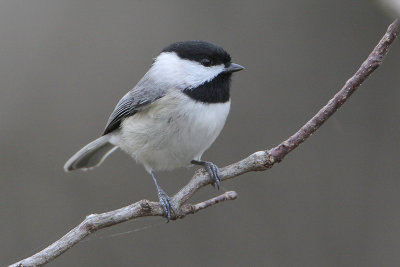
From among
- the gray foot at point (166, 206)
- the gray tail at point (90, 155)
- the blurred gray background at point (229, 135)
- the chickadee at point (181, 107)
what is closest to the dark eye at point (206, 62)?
the chickadee at point (181, 107)

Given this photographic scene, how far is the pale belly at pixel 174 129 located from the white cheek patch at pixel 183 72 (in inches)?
2.7

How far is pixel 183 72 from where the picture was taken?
2354 mm

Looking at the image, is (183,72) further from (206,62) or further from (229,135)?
(229,135)

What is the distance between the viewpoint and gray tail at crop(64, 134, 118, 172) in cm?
284

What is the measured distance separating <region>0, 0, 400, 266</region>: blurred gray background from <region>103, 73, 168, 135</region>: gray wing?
98 cm

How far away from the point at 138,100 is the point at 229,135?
1252 mm

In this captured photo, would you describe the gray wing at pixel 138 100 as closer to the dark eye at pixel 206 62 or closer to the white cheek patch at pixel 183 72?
the white cheek patch at pixel 183 72

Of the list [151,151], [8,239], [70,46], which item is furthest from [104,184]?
[151,151]

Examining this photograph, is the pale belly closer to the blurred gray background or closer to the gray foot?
the gray foot

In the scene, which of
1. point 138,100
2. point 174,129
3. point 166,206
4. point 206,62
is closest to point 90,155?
point 138,100

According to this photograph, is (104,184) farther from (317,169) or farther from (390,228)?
(390,228)

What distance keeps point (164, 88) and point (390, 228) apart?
2.00 metres

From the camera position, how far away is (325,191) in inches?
142

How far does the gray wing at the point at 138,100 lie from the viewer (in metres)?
2.45
